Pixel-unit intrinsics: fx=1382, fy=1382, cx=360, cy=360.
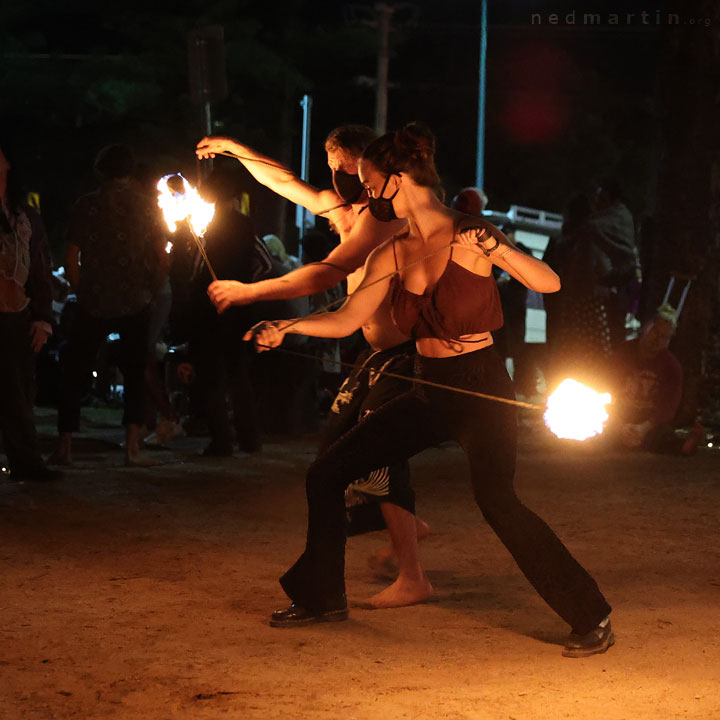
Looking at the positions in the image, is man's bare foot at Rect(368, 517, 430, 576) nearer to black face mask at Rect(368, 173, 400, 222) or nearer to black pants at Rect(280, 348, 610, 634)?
black pants at Rect(280, 348, 610, 634)

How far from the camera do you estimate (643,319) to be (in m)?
14.0

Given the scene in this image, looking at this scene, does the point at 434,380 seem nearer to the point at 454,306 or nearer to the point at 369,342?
the point at 454,306

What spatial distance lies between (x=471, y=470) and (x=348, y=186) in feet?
5.03

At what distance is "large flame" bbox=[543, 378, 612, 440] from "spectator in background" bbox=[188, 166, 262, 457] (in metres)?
3.54

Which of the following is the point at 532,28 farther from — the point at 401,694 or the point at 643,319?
the point at 401,694

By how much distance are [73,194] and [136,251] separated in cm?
3209

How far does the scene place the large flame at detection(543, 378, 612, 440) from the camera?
7523 mm

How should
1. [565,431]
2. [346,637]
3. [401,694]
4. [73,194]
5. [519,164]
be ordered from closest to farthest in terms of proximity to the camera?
[401,694]
[346,637]
[565,431]
[73,194]
[519,164]

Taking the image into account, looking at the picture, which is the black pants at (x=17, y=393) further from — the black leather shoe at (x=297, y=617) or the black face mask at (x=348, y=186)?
the black leather shoe at (x=297, y=617)

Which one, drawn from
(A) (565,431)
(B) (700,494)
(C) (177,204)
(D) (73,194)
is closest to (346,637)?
(A) (565,431)

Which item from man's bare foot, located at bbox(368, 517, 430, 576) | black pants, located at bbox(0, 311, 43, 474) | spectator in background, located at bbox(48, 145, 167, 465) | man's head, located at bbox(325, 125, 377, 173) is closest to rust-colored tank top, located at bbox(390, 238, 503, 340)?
man's head, located at bbox(325, 125, 377, 173)

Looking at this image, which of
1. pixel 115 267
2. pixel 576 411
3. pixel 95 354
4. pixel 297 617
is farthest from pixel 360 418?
pixel 95 354

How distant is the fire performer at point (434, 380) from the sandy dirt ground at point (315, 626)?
241 mm

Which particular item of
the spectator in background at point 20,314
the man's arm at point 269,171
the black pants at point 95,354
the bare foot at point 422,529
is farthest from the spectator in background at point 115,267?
the bare foot at point 422,529
